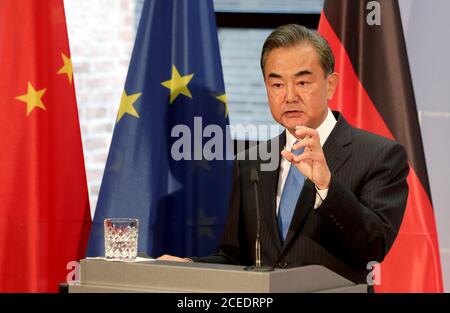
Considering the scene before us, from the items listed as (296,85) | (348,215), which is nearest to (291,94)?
(296,85)

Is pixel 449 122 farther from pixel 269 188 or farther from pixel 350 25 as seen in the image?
pixel 269 188

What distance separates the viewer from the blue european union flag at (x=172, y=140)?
3857 mm

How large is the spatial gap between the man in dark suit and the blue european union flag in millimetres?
935

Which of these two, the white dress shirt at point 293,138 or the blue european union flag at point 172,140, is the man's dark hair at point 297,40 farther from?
the blue european union flag at point 172,140

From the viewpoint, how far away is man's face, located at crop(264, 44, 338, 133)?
2.78 metres

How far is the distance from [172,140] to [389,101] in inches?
40.0

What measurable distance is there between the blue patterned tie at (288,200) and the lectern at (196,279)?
0.57 meters

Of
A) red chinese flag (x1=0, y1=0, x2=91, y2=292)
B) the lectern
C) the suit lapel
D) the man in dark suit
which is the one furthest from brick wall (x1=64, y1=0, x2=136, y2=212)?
the lectern

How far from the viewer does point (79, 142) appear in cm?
398

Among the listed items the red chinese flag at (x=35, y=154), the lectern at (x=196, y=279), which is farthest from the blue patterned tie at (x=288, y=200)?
the red chinese flag at (x=35, y=154)

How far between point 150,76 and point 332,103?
861 millimetres

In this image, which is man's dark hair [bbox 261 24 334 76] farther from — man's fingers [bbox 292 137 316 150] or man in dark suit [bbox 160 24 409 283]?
man's fingers [bbox 292 137 316 150]

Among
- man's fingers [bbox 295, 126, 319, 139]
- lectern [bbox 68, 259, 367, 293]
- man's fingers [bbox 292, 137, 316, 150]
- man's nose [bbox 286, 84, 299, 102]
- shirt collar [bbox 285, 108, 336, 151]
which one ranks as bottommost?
lectern [bbox 68, 259, 367, 293]
